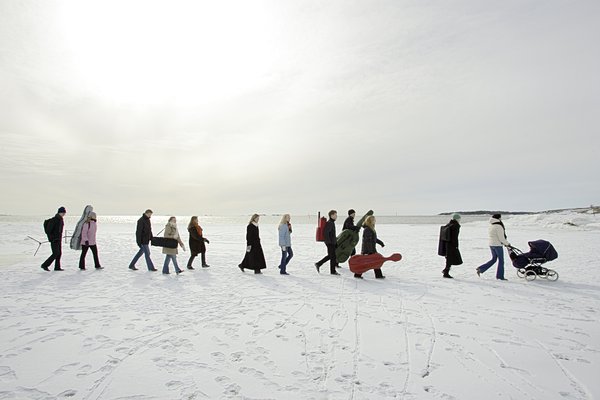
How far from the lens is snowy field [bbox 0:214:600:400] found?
11.4ft

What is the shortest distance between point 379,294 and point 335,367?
12.9 ft

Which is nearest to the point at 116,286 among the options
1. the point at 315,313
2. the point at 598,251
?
the point at 315,313

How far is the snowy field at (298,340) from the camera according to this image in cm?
347

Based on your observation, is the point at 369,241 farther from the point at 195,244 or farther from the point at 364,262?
the point at 195,244

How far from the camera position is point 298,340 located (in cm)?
473

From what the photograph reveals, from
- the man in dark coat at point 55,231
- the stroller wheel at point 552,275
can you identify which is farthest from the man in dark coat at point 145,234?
the stroller wheel at point 552,275

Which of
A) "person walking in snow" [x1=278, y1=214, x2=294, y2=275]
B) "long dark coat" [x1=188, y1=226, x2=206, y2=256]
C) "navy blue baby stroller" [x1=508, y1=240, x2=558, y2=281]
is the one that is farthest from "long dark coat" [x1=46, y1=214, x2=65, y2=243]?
"navy blue baby stroller" [x1=508, y1=240, x2=558, y2=281]

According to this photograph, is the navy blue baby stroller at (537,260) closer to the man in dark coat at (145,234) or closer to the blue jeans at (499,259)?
the blue jeans at (499,259)

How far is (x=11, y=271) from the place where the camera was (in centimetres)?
1031

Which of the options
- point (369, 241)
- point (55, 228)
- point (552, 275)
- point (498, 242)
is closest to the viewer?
point (552, 275)

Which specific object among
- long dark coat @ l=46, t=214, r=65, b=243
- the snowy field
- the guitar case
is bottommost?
the snowy field

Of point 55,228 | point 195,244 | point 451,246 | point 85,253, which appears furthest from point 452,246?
point 55,228

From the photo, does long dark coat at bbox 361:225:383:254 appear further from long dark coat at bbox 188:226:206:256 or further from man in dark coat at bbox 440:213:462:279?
long dark coat at bbox 188:226:206:256

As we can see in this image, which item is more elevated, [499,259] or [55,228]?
[55,228]
